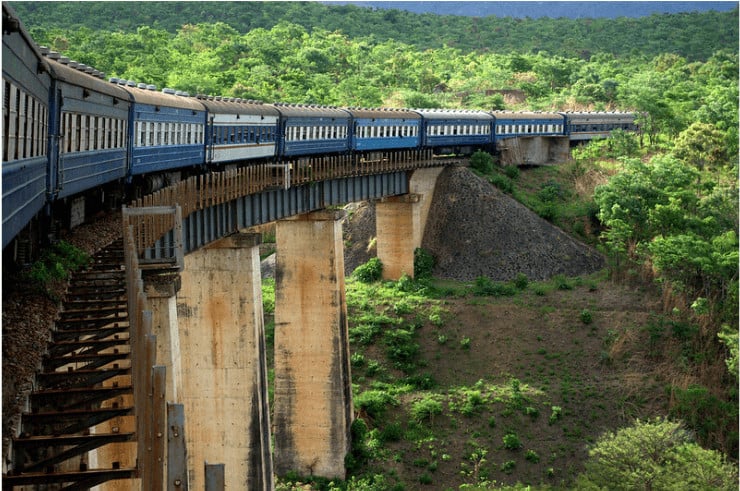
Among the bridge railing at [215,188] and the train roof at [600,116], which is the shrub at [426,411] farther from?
the train roof at [600,116]

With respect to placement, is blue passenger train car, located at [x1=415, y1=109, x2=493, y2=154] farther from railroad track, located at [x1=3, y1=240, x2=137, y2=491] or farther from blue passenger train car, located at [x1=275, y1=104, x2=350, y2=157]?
railroad track, located at [x1=3, y1=240, x2=137, y2=491]

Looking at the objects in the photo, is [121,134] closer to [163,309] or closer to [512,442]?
[163,309]

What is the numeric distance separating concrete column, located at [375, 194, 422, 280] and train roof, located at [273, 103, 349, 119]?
20.6ft

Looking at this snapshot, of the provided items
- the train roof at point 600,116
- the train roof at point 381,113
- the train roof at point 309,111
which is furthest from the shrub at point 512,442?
the train roof at point 600,116

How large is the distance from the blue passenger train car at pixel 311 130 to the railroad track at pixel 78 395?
25634mm

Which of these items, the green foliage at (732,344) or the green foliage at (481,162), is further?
the green foliage at (481,162)

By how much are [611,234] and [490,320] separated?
21.9 feet

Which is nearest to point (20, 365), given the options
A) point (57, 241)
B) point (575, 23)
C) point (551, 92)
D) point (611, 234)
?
point (57, 241)

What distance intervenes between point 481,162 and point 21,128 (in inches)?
1858

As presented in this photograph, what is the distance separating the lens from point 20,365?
10.6 meters

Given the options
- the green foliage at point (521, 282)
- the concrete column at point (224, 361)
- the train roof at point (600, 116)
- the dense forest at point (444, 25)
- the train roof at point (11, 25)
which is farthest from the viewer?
the dense forest at point (444, 25)

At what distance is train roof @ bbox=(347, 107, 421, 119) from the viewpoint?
4889 cm

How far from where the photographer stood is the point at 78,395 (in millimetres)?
10141

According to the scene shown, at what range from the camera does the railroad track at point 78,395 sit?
29.8 ft
